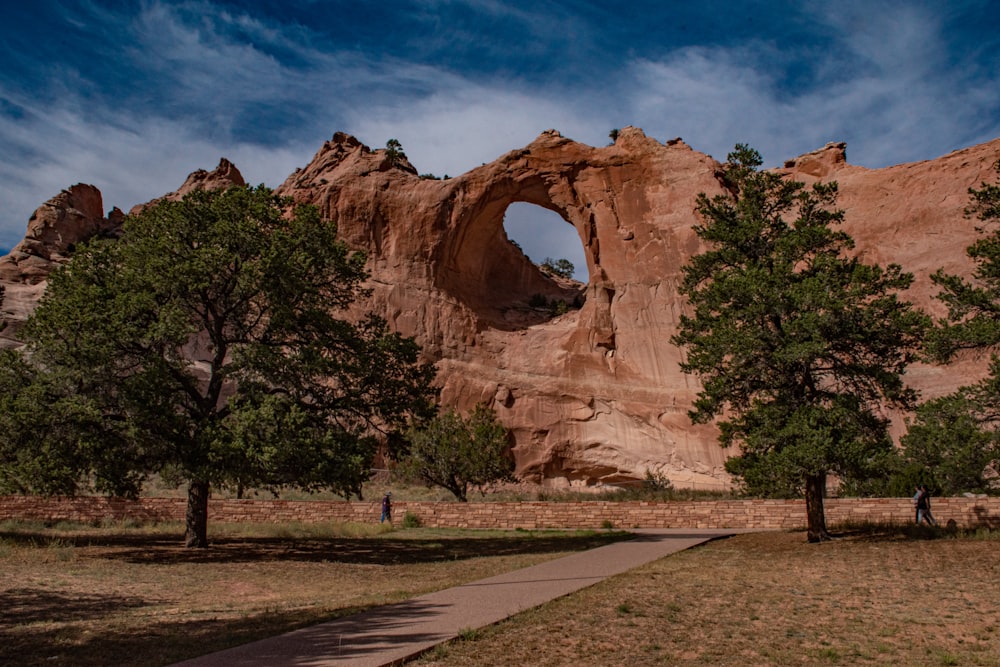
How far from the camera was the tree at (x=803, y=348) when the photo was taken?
17188 millimetres

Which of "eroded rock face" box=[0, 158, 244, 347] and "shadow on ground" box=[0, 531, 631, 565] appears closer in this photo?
"shadow on ground" box=[0, 531, 631, 565]

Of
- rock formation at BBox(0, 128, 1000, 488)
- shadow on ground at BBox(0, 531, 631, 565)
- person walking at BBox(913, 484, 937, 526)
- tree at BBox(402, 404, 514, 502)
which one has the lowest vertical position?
shadow on ground at BBox(0, 531, 631, 565)

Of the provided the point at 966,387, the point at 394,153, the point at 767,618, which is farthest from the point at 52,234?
the point at 767,618

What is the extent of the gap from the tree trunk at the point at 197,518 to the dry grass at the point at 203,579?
1.56ft

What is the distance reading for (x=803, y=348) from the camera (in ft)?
55.4

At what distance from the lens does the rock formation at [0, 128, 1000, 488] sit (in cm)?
4388

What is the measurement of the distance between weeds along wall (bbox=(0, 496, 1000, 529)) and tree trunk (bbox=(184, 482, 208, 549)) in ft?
25.8

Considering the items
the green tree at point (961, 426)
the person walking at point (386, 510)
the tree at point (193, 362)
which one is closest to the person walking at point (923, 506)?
the green tree at point (961, 426)

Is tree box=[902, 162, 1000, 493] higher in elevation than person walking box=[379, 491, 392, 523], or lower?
higher

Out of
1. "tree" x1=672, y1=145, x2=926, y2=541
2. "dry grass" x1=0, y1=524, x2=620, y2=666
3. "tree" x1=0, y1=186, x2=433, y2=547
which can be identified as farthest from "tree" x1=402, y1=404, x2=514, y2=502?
"tree" x1=672, y1=145, x2=926, y2=541

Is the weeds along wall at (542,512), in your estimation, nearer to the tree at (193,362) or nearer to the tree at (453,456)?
the tree at (193,362)

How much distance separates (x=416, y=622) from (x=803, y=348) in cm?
1222

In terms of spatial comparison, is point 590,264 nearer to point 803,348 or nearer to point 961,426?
point 803,348

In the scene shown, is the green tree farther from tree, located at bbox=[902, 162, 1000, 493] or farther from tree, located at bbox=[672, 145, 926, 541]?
tree, located at bbox=[672, 145, 926, 541]
